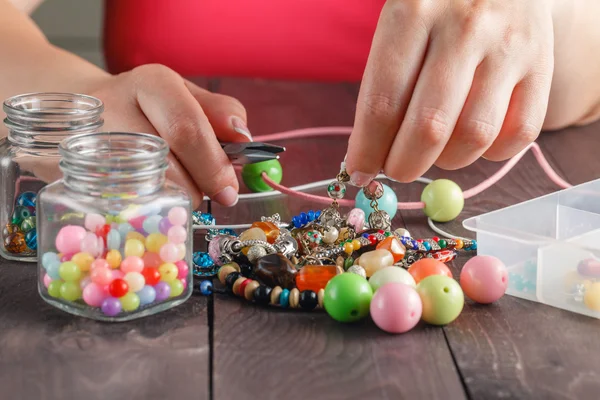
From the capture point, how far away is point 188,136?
2.76 ft

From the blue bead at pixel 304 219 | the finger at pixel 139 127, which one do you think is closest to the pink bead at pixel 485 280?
the blue bead at pixel 304 219

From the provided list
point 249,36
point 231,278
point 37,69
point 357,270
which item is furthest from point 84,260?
point 249,36

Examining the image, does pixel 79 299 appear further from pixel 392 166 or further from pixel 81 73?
pixel 81 73

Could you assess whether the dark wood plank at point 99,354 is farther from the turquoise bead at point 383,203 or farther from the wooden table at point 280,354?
the turquoise bead at point 383,203

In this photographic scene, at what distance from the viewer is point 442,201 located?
2.99 feet

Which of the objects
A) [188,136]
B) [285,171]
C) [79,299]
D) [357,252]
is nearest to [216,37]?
[285,171]

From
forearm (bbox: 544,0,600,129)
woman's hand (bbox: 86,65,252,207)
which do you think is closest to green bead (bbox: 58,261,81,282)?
woman's hand (bbox: 86,65,252,207)

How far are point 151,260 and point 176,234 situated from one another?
→ 30 millimetres

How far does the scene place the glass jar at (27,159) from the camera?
0.78 metres

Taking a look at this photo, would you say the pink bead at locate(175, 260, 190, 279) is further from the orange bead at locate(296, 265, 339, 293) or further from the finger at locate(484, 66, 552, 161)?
the finger at locate(484, 66, 552, 161)

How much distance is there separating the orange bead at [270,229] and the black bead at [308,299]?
0.43 feet

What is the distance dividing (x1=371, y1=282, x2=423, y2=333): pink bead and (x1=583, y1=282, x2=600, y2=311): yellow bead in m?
0.15

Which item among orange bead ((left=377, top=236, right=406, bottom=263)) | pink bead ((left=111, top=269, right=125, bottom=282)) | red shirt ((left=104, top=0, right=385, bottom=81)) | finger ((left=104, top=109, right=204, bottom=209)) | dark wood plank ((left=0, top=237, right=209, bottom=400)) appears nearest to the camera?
dark wood plank ((left=0, top=237, right=209, bottom=400))

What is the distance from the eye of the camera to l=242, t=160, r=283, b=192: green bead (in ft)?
3.26
